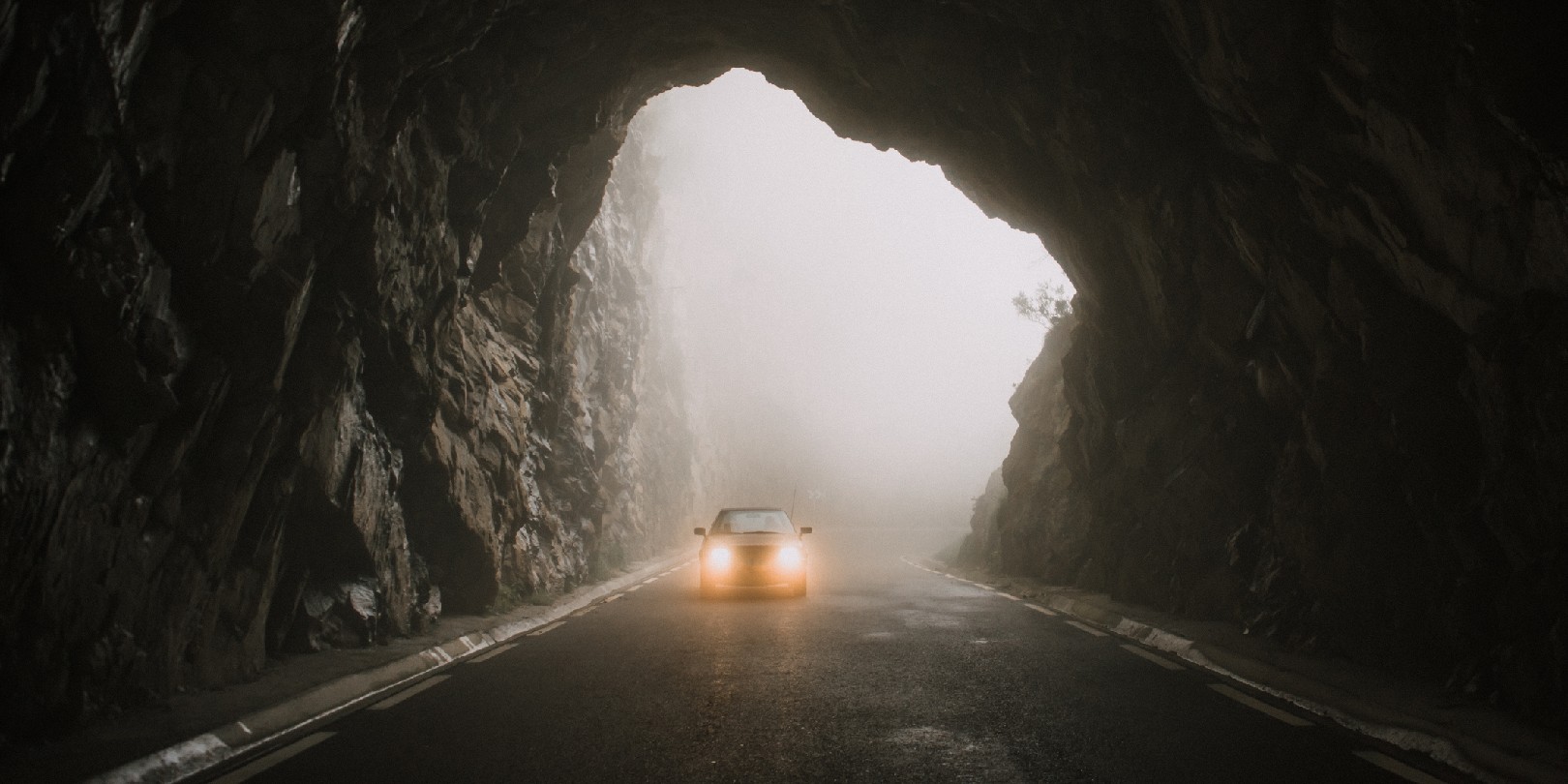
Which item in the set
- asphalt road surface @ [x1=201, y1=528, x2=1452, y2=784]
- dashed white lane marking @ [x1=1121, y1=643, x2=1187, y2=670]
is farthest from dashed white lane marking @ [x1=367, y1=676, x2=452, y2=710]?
dashed white lane marking @ [x1=1121, y1=643, x2=1187, y2=670]

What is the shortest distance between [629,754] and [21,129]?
449 cm

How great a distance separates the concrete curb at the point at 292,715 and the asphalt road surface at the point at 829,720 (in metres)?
0.26

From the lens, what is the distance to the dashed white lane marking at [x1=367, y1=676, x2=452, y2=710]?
21.0 ft

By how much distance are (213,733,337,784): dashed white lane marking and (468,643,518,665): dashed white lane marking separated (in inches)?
118

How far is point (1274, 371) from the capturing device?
988cm

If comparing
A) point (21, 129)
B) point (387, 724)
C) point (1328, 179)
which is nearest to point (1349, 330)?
point (1328, 179)

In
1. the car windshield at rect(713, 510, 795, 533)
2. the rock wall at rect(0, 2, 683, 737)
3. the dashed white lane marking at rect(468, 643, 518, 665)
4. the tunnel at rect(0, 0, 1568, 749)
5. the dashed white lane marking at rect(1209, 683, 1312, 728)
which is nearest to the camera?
the rock wall at rect(0, 2, 683, 737)

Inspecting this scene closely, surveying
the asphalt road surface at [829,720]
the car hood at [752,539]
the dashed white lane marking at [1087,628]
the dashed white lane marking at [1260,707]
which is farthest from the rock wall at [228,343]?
the dashed white lane marking at [1087,628]

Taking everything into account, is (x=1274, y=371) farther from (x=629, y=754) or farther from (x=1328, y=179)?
(x=629, y=754)

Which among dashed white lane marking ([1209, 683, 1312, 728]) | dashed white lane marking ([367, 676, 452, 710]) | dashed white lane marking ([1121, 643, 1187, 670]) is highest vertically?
dashed white lane marking ([367, 676, 452, 710])

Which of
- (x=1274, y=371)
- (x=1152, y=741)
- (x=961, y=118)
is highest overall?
(x=961, y=118)

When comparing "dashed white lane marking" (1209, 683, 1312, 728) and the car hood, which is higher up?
the car hood

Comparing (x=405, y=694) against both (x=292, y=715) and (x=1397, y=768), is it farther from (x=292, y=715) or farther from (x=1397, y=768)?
(x=1397, y=768)

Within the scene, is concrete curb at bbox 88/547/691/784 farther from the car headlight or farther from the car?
the car headlight
